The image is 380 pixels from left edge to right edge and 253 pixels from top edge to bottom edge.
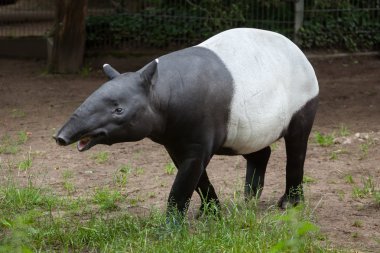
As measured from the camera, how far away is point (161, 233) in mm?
5004

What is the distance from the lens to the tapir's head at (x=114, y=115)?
184 inches

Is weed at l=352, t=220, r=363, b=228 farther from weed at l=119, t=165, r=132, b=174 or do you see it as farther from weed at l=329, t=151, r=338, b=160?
weed at l=119, t=165, r=132, b=174

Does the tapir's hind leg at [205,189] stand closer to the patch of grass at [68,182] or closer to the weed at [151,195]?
the weed at [151,195]

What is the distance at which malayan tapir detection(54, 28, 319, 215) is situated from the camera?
15.9ft

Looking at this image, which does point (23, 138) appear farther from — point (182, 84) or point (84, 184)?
point (182, 84)

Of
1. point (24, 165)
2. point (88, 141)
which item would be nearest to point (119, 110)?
point (88, 141)

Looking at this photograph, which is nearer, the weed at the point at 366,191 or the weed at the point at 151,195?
the weed at the point at 366,191

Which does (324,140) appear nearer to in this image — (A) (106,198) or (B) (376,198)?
(B) (376,198)

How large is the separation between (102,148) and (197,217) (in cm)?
301

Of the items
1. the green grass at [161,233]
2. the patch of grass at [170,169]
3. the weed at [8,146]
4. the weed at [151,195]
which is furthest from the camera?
the weed at [8,146]

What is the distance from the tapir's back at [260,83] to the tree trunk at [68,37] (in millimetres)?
6721

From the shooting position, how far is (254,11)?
13.0m

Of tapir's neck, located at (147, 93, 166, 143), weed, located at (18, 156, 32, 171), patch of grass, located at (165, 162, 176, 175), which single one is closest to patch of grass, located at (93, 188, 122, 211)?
patch of grass, located at (165, 162, 176, 175)

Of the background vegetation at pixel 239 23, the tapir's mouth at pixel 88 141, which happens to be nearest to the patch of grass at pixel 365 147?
the tapir's mouth at pixel 88 141
